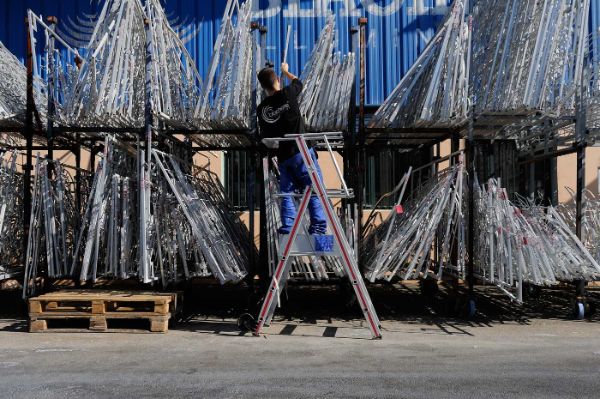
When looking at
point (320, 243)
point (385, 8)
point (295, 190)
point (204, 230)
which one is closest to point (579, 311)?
point (320, 243)

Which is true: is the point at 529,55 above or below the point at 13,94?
above

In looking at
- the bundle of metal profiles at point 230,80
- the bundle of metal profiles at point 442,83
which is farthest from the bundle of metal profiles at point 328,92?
the bundle of metal profiles at point 230,80

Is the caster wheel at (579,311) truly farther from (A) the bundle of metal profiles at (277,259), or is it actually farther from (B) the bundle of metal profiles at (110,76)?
(B) the bundle of metal profiles at (110,76)

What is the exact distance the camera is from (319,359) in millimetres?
5613

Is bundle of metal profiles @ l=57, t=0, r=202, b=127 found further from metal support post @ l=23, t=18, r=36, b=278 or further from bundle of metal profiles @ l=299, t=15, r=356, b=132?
bundle of metal profiles @ l=299, t=15, r=356, b=132

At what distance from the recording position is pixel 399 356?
5.73 metres

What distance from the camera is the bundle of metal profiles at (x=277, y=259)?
7266mm

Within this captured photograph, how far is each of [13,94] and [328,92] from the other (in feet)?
15.1

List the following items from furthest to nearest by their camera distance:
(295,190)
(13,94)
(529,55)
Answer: (13,94) → (529,55) → (295,190)

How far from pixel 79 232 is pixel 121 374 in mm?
2943

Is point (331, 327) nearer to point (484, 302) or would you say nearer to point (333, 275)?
point (333, 275)

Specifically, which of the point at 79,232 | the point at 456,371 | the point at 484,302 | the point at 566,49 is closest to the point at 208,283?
the point at 79,232

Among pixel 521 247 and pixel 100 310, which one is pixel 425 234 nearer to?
pixel 521 247

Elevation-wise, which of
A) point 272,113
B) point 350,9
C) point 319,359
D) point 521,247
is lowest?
point 319,359
